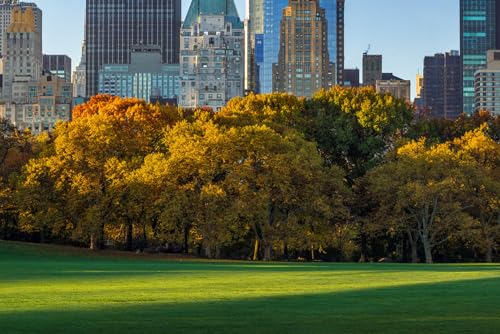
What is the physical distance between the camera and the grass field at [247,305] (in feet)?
81.8

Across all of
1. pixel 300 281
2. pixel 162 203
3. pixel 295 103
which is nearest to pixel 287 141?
pixel 162 203

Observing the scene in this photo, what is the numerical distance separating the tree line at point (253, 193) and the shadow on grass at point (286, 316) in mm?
59223

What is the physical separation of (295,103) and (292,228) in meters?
26.5

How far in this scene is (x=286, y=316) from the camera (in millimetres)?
27375

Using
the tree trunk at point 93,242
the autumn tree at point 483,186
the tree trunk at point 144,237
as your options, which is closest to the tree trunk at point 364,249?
the autumn tree at point 483,186

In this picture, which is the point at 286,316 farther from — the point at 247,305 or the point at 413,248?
the point at 413,248

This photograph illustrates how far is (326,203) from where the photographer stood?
3797 inches

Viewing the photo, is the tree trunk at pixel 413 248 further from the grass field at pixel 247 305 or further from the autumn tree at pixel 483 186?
the grass field at pixel 247 305

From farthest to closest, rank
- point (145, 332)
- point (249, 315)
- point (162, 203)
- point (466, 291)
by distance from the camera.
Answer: point (162, 203) → point (466, 291) → point (249, 315) → point (145, 332)

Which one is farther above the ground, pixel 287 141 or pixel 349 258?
Answer: pixel 287 141

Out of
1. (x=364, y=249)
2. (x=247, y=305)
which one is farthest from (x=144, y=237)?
(x=247, y=305)

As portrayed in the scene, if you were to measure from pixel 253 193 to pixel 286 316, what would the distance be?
65956 mm

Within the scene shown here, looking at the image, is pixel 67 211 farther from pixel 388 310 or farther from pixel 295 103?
pixel 388 310

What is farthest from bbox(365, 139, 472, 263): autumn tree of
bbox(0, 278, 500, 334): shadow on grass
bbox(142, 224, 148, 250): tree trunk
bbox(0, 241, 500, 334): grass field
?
bbox(0, 278, 500, 334): shadow on grass
